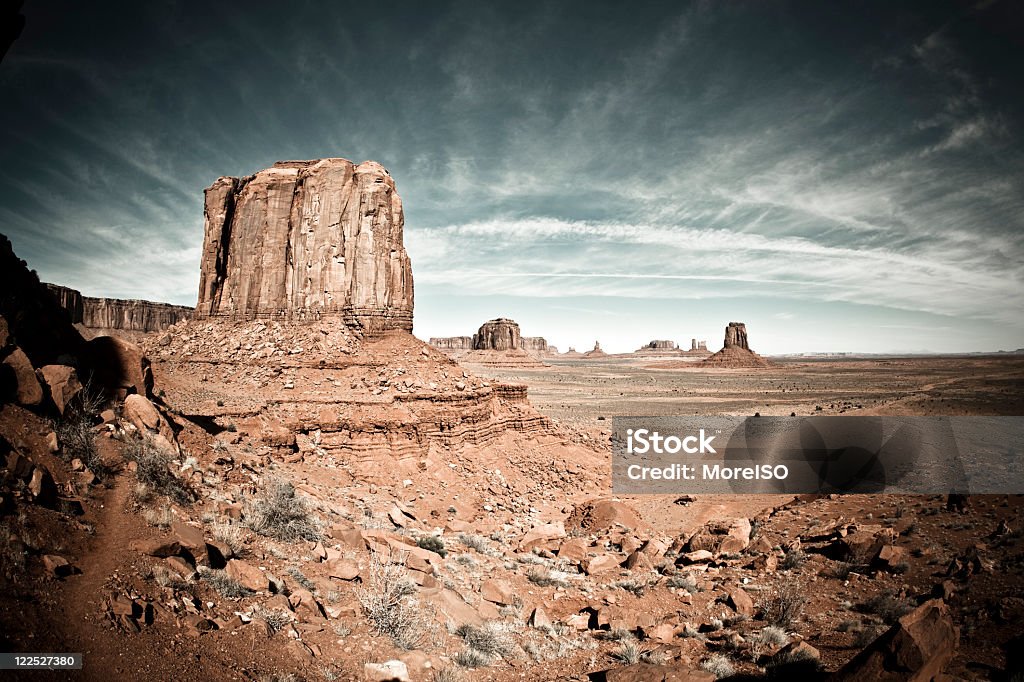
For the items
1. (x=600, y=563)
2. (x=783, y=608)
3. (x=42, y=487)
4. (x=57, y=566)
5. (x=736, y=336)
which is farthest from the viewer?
(x=736, y=336)

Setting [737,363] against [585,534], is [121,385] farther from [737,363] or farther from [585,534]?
[737,363]

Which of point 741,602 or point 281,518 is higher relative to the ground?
point 281,518

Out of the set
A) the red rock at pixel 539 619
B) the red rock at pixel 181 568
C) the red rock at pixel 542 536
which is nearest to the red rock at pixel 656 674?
the red rock at pixel 539 619

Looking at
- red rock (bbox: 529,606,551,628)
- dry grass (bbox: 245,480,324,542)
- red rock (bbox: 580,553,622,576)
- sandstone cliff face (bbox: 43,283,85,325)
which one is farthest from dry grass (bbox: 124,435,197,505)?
sandstone cliff face (bbox: 43,283,85,325)

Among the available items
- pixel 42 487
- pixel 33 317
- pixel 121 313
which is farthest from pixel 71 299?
pixel 42 487

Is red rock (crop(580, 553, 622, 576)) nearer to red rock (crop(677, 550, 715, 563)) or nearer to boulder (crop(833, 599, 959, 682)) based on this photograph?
red rock (crop(677, 550, 715, 563))

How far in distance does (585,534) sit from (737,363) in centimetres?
12608

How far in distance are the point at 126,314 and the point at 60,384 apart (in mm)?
114803

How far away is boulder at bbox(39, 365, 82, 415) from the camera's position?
569cm

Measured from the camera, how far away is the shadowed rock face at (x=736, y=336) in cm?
13050

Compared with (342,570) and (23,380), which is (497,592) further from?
(23,380)

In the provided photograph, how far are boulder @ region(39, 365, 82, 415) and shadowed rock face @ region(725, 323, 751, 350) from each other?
143m

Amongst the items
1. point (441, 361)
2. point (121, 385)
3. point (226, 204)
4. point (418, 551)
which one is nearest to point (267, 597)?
point (418, 551)

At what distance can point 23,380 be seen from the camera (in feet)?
17.3
